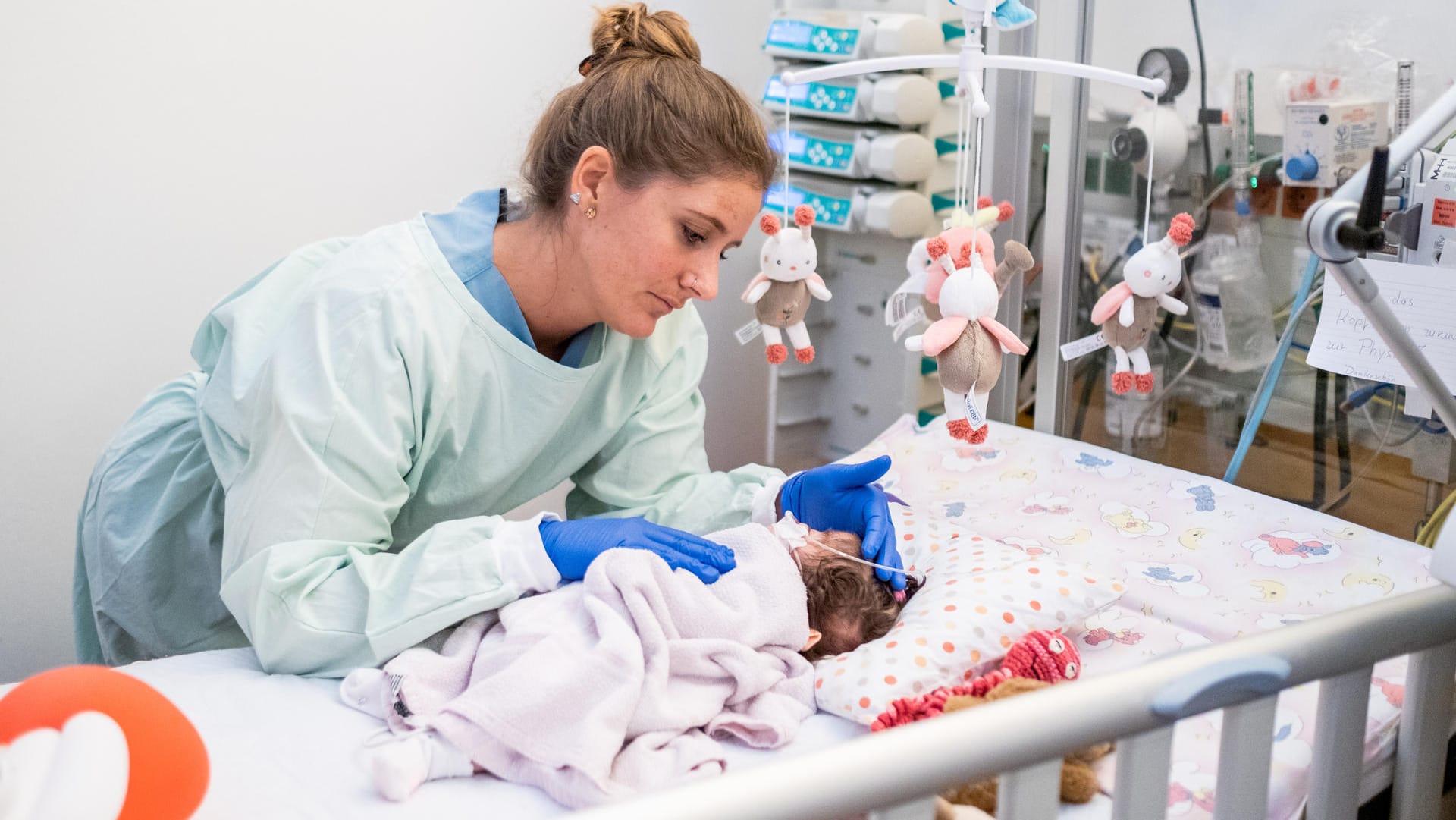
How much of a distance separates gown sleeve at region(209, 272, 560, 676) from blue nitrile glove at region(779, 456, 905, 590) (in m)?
0.39

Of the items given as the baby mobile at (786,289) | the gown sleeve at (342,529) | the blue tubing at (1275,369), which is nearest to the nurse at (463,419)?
the gown sleeve at (342,529)

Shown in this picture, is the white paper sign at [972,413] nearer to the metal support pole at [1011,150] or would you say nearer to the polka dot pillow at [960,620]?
the polka dot pillow at [960,620]

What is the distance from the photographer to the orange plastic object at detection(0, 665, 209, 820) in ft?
2.70

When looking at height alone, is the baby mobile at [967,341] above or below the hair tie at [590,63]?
below

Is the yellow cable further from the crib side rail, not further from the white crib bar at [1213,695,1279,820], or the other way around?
the white crib bar at [1213,695,1279,820]

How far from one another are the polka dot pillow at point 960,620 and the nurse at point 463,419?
0.09 meters

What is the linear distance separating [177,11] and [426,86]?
1.46ft

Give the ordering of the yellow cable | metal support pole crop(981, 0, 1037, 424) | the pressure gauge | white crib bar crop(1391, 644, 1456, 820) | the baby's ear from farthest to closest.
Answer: metal support pole crop(981, 0, 1037, 424), the pressure gauge, the yellow cable, the baby's ear, white crib bar crop(1391, 644, 1456, 820)

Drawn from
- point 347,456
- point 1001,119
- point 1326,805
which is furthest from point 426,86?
point 1326,805

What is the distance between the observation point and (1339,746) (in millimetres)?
991

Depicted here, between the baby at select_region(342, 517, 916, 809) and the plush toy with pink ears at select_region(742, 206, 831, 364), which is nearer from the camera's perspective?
the baby at select_region(342, 517, 916, 809)

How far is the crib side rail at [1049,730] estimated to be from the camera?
685 mm

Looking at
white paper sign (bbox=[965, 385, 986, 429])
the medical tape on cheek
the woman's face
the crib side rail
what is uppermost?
the woman's face

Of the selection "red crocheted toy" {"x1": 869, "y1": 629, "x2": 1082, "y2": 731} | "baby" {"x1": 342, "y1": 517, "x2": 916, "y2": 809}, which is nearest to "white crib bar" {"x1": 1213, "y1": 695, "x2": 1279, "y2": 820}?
"red crocheted toy" {"x1": 869, "y1": 629, "x2": 1082, "y2": 731}
